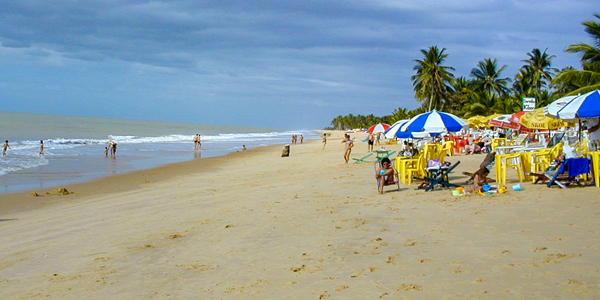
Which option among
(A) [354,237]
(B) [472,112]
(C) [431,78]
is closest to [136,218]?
(A) [354,237]

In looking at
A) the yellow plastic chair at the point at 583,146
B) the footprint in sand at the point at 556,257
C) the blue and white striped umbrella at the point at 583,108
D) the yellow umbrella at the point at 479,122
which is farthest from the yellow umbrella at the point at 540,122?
the yellow umbrella at the point at 479,122

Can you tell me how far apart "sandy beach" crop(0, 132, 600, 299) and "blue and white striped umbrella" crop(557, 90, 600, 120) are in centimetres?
132

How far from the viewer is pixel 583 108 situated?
8.51 m

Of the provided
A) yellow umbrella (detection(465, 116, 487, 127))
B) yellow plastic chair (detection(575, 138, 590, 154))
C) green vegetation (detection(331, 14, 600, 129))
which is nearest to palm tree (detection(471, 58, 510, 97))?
green vegetation (detection(331, 14, 600, 129))

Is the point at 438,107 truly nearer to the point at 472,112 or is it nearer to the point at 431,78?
the point at 431,78

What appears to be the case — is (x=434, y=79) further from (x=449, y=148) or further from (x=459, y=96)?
(x=449, y=148)

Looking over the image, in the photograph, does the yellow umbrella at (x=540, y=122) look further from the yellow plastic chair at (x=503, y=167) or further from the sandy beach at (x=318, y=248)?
the sandy beach at (x=318, y=248)

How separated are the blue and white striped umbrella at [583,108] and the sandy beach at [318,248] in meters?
1.32

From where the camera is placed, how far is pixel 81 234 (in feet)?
23.7

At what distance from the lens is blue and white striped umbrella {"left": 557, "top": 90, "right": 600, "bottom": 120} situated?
27.5ft

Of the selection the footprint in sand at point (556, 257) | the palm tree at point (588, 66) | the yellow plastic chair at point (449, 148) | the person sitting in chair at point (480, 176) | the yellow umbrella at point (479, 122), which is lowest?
the footprint in sand at point (556, 257)

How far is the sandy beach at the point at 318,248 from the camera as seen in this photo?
13.8 ft

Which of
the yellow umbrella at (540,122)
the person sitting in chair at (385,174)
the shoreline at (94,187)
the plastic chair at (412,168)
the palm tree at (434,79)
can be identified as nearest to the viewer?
the person sitting in chair at (385,174)

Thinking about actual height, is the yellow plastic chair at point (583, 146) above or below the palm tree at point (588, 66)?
below
